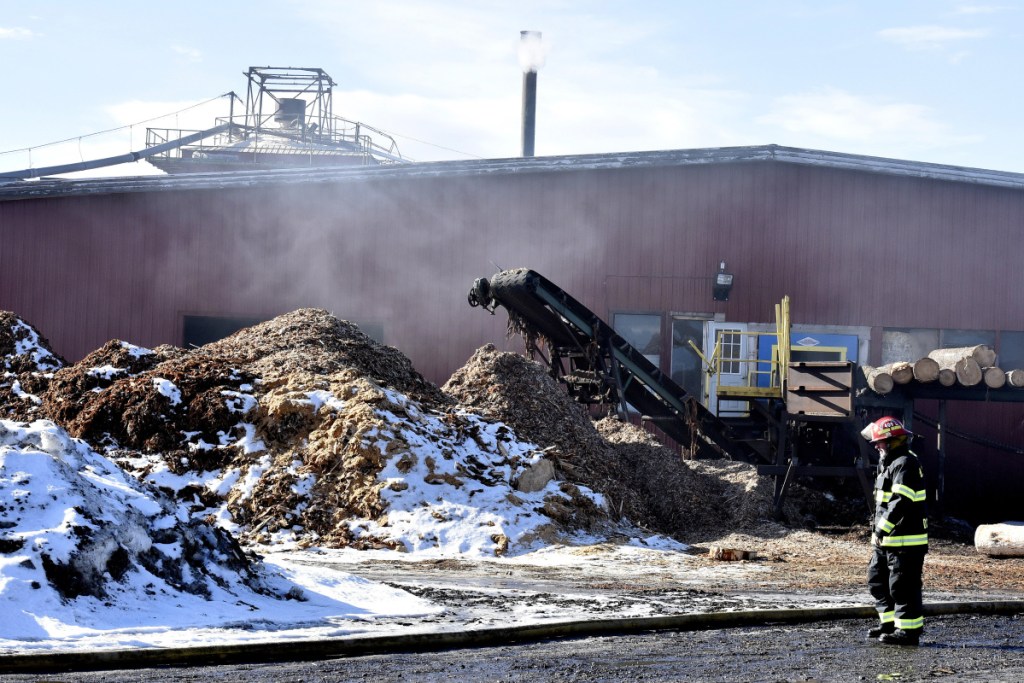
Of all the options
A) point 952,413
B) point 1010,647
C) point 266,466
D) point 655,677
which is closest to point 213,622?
point 655,677

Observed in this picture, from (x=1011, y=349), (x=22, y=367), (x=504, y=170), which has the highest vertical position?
(x=504, y=170)

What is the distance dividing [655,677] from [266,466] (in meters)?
9.17

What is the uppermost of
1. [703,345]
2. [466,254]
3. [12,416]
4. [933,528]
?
[466,254]

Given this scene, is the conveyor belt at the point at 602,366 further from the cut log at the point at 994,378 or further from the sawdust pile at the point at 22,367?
the sawdust pile at the point at 22,367

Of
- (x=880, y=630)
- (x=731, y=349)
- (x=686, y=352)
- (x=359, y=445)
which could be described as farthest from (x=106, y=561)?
(x=731, y=349)

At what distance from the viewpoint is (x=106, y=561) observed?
28.3ft

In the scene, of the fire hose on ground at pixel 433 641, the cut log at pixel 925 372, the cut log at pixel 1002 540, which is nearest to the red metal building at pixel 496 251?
the cut log at pixel 925 372

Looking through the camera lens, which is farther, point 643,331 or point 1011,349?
point 1011,349

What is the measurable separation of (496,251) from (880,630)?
15.4m

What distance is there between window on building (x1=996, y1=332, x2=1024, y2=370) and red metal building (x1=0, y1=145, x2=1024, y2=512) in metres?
0.77

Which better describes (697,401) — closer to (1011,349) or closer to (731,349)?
(731,349)

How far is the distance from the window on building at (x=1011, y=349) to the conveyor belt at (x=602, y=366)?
6.91 metres

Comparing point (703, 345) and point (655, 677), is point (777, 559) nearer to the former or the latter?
point (655, 677)

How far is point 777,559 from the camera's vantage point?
14.2 meters
